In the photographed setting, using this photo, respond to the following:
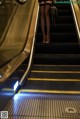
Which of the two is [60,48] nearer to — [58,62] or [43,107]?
[58,62]

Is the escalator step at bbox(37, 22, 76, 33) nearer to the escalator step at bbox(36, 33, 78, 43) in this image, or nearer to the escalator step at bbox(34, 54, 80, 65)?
the escalator step at bbox(36, 33, 78, 43)

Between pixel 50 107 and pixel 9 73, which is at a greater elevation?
pixel 9 73

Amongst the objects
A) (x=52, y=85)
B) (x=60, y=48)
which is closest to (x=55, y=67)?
(x=60, y=48)

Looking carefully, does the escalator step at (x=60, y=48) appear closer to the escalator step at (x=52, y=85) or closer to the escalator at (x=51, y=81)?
the escalator at (x=51, y=81)

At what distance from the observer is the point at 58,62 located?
615cm

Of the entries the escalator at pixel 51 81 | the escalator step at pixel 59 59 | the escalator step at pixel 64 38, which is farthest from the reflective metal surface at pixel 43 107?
the escalator step at pixel 64 38

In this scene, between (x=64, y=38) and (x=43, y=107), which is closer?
(x=43, y=107)

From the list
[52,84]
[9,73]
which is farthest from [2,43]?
[9,73]

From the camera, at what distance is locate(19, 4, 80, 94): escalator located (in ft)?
14.5

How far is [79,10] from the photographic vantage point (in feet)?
25.8

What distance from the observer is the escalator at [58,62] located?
4.43 meters

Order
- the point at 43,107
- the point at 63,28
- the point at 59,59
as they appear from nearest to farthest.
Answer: the point at 43,107 < the point at 59,59 < the point at 63,28

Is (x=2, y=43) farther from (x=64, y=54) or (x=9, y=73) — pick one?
(x=9, y=73)

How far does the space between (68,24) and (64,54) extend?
151 centimetres
